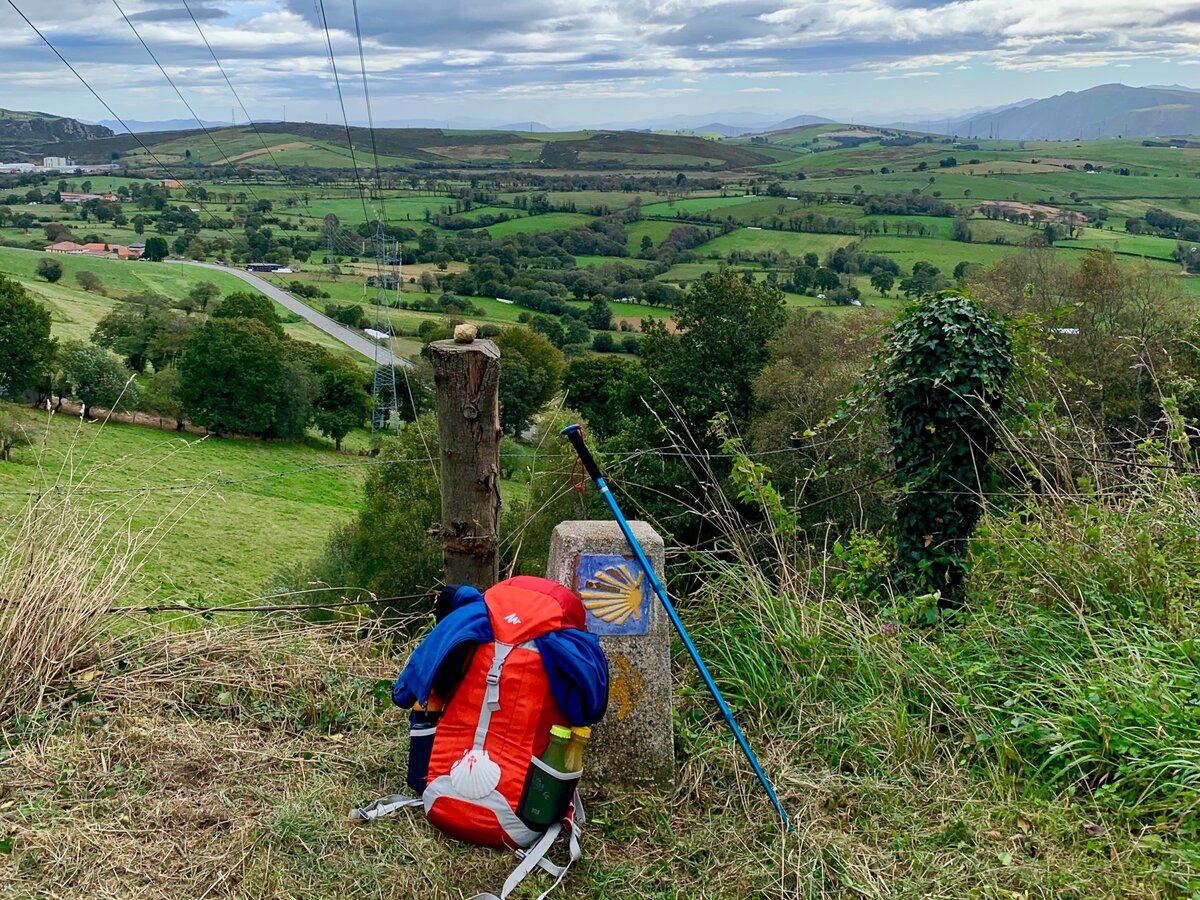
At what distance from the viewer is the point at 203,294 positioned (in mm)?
63312

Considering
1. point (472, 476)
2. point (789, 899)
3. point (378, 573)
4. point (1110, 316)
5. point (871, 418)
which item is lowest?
point (378, 573)

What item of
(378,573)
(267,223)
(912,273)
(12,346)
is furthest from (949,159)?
(378,573)

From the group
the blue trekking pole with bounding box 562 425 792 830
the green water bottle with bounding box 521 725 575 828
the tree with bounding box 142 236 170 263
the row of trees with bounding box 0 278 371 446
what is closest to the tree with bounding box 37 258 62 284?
the tree with bounding box 142 236 170 263

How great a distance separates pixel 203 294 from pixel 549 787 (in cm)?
6632

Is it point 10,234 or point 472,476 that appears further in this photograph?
point 10,234

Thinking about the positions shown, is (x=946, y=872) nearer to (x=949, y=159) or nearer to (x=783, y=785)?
(x=783, y=785)

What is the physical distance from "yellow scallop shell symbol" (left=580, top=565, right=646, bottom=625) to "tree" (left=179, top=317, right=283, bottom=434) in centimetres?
4584

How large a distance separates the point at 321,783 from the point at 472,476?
52.9 inches

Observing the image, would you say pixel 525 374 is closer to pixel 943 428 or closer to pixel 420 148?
pixel 943 428

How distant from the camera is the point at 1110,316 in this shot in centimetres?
2675

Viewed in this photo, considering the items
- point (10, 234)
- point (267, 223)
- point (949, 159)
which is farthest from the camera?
point (949, 159)

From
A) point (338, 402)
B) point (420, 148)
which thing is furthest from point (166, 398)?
point (420, 148)

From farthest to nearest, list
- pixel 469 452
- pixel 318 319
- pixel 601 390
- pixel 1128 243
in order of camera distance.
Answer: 1. pixel 1128 243
2. pixel 318 319
3. pixel 601 390
4. pixel 469 452

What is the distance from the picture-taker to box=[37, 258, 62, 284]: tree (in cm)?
6700
